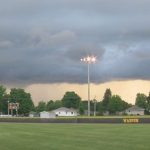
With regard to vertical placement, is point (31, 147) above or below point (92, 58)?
below

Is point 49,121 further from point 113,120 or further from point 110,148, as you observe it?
point 110,148

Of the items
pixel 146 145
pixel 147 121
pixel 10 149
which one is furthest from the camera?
pixel 147 121

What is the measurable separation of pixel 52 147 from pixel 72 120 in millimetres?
47600

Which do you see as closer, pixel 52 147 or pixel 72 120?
pixel 52 147

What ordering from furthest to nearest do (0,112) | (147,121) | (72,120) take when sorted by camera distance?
(0,112) → (72,120) → (147,121)

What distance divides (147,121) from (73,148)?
44.0 meters

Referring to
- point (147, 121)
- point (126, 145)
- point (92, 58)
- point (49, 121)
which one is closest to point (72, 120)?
point (49, 121)

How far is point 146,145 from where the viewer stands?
2527 cm

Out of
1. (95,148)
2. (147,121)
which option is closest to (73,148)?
(95,148)

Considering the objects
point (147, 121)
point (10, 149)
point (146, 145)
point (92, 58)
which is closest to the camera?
point (10, 149)

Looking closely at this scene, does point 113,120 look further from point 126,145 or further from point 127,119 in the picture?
point 126,145

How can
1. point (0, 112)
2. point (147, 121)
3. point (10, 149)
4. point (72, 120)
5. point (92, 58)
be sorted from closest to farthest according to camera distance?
point (10, 149) < point (147, 121) < point (72, 120) < point (92, 58) < point (0, 112)

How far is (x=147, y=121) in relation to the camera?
66375mm

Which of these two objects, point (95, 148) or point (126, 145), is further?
point (126, 145)
